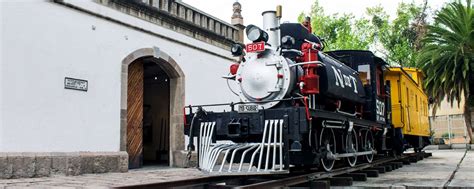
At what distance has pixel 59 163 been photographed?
27.9ft

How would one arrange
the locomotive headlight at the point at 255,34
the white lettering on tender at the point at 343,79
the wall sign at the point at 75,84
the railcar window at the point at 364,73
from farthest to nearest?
1. the railcar window at the point at 364,73
2. the wall sign at the point at 75,84
3. the white lettering on tender at the point at 343,79
4. the locomotive headlight at the point at 255,34

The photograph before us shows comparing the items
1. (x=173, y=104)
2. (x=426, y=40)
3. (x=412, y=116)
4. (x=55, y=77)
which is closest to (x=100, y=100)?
(x=55, y=77)

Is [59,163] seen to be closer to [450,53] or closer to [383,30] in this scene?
[450,53]

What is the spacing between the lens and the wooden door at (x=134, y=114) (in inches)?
431

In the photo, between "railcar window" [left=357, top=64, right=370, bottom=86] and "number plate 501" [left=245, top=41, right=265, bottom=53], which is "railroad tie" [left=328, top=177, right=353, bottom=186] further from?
"railcar window" [left=357, top=64, right=370, bottom=86]

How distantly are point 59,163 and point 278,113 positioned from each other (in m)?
4.59

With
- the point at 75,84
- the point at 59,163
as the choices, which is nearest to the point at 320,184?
the point at 59,163

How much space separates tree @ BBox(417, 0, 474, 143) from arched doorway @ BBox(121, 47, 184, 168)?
62.3ft

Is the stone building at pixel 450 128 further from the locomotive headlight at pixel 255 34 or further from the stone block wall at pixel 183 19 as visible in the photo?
the locomotive headlight at pixel 255 34

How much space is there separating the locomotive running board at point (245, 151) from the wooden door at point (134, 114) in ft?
14.0

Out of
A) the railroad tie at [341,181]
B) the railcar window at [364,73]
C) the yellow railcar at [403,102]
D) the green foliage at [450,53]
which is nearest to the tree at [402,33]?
the green foliage at [450,53]

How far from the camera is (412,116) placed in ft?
43.6

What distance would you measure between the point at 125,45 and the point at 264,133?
533 cm

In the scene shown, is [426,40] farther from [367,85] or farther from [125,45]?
[125,45]
